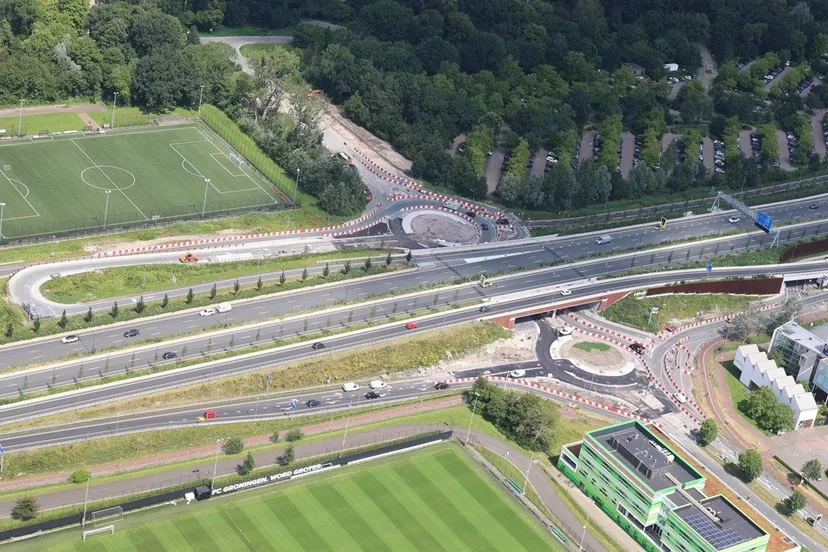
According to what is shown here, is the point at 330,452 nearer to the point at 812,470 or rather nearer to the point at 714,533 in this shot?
the point at 714,533

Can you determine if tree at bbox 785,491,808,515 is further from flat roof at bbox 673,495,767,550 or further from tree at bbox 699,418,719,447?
tree at bbox 699,418,719,447

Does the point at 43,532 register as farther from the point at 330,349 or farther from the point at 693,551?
the point at 693,551

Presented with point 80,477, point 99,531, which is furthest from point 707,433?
point 80,477

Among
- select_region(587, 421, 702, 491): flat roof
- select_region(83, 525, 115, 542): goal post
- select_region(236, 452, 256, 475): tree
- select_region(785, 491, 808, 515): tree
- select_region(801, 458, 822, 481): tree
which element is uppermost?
select_region(587, 421, 702, 491): flat roof

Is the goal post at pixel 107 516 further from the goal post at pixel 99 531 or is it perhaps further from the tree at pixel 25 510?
the tree at pixel 25 510

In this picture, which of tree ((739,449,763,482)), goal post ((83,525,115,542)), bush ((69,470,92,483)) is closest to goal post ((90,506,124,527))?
goal post ((83,525,115,542))

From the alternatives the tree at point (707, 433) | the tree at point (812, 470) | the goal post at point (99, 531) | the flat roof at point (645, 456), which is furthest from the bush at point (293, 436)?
the tree at point (812, 470)
